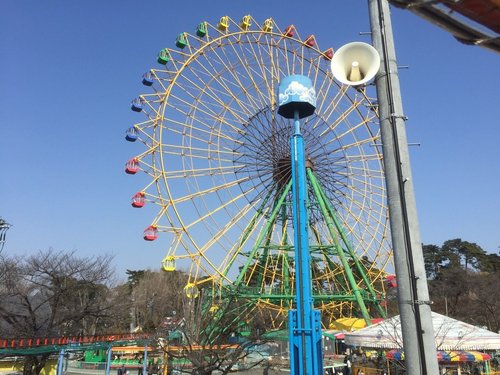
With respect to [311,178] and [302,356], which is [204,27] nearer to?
[311,178]

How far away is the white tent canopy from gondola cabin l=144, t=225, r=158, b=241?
1178cm

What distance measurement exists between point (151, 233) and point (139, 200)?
1.93m

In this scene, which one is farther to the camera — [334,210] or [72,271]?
[72,271]

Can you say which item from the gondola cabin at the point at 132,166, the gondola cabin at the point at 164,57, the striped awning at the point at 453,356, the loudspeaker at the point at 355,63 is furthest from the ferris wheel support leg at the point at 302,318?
the gondola cabin at the point at 164,57

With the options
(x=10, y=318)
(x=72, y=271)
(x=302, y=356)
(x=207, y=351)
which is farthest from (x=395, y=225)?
(x=72, y=271)

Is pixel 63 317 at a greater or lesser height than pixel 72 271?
A: lesser

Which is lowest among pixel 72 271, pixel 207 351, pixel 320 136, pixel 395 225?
pixel 207 351

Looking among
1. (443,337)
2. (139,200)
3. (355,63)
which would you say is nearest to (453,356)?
(443,337)

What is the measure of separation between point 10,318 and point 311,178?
19.3 meters

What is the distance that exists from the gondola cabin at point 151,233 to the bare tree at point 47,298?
742cm

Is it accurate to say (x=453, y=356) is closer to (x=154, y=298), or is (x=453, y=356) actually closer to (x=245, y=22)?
(x=245, y=22)

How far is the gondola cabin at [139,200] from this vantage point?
23.8m

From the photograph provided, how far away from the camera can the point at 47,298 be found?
93.0 feet

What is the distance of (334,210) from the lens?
92.7ft
